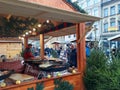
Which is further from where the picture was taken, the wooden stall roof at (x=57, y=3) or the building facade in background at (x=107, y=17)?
the building facade in background at (x=107, y=17)

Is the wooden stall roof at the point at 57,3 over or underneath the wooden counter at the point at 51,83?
over

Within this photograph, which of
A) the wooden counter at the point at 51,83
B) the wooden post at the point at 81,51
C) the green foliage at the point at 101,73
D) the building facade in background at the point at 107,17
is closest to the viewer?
the wooden counter at the point at 51,83

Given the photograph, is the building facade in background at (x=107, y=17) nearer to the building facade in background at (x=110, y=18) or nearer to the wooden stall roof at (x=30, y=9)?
the building facade in background at (x=110, y=18)

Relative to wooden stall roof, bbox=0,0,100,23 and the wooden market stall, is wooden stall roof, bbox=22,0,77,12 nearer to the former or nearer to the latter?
the wooden market stall

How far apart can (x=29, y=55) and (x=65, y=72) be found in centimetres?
361

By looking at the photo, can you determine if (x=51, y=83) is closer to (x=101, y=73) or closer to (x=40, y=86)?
(x=40, y=86)

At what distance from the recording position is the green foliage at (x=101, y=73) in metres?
4.46

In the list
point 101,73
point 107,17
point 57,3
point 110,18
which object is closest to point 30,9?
point 57,3

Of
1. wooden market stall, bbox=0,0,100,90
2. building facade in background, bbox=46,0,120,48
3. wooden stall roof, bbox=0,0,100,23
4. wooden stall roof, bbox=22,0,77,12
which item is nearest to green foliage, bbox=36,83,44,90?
wooden market stall, bbox=0,0,100,90

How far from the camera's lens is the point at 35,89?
167 inches

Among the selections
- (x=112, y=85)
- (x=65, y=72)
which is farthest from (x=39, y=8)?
(x=112, y=85)

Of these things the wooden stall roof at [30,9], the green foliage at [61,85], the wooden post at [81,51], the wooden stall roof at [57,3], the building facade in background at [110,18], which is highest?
the building facade in background at [110,18]

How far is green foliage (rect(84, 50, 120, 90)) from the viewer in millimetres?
4461

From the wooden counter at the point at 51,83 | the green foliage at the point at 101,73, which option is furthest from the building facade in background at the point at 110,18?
the wooden counter at the point at 51,83
